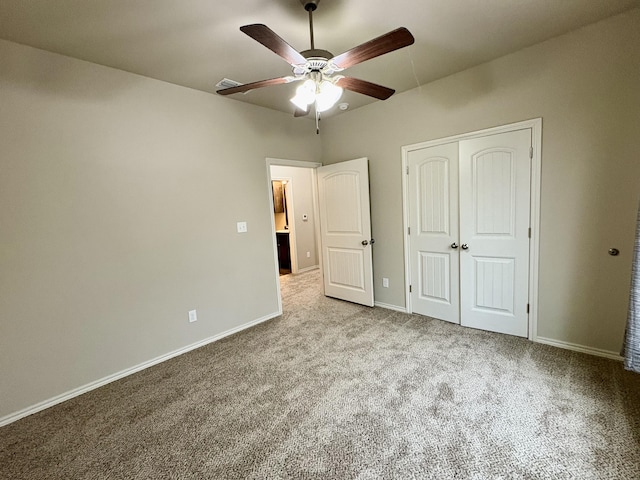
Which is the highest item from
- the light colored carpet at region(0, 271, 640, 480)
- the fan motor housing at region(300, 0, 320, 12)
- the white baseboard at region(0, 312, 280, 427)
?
the fan motor housing at region(300, 0, 320, 12)

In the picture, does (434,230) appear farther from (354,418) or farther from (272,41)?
(272,41)

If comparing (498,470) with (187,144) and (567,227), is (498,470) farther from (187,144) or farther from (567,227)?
(187,144)

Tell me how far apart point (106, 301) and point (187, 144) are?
1.60 metres

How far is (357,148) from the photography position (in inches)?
148

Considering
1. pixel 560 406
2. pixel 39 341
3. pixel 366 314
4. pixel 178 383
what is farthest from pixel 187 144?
pixel 560 406

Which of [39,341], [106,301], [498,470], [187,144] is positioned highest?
[187,144]

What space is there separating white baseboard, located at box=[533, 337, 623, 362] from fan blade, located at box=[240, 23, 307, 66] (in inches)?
120

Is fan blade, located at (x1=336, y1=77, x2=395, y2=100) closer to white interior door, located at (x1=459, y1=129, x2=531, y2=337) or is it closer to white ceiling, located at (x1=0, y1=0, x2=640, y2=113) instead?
white ceiling, located at (x1=0, y1=0, x2=640, y2=113)

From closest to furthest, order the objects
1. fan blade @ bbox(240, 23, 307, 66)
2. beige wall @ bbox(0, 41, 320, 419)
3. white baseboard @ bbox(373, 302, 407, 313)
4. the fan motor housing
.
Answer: fan blade @ bbox(240, 23, 307, 66)
the fan motor housing
beige wall @ bbox(0, 41, 320, 419)
white baseboard @ bbox(373, 302, 407, 313)

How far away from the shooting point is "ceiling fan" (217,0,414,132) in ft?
4.37

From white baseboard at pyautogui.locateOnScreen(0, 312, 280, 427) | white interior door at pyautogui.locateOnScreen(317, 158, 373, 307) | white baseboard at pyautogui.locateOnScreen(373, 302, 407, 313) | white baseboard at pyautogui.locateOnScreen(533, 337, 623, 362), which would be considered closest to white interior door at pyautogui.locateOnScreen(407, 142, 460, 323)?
white baseboard at pyautogui.locateOnScreen(373, 302, 407, 313)

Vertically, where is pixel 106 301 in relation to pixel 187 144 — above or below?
below

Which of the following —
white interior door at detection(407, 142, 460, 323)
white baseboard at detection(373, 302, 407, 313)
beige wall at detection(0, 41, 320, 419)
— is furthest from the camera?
white baseboard at detection(373, 302, 407, 313)

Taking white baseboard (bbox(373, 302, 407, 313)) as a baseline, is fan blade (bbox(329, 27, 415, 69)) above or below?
above
